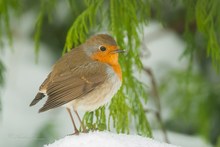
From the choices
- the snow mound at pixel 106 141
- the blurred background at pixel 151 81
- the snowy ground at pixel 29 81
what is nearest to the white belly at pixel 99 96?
the snow mound at pixel 106 141

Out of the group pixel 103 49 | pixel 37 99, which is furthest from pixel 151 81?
pixel 37 99

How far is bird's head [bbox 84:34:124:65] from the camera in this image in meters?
4.05

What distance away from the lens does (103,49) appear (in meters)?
4.16

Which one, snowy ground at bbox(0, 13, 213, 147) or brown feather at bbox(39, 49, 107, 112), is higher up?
brown feather at bbox(39, 49, 107, 112)

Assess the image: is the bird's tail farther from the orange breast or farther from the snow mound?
the snow mound

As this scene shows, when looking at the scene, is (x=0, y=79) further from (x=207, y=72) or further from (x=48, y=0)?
(x=207, y=72)

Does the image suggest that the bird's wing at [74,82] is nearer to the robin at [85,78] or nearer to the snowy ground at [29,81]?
the robin at [85,78]

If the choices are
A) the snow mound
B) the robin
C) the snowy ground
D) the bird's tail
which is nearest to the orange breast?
the robin

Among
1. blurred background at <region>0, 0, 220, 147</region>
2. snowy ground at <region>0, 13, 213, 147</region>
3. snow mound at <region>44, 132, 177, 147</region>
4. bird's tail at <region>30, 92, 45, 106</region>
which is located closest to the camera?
snow mound at <region>44, 132, 177, 147</region>

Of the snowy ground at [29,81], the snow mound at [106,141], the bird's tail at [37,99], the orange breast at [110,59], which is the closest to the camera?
the snow mound at [106,141]

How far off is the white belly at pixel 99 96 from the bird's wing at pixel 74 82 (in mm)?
30

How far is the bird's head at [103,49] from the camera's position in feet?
13.3

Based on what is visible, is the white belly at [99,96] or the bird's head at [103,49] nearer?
the white belly at [99,96]

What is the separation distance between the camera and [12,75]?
6.75m
